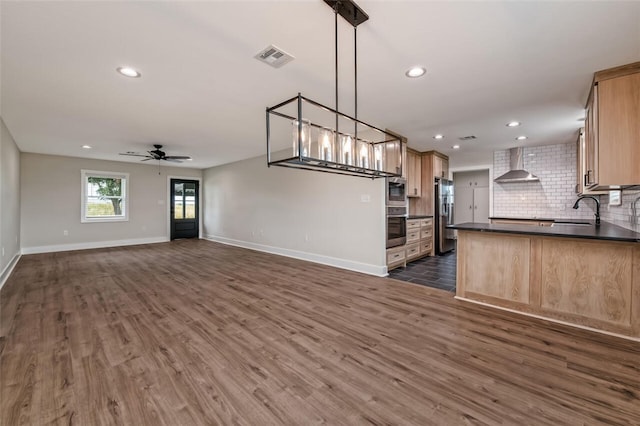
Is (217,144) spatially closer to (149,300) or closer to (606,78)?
(149,300)

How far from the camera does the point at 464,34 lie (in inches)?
80.0

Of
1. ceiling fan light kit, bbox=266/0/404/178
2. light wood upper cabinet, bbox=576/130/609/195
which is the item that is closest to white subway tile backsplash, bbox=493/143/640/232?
light wood upper cabinet, bbox=576/130/609/195

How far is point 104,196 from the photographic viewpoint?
299 inches

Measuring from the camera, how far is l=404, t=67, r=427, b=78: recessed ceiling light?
254cm

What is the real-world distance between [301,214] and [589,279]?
4.43 m

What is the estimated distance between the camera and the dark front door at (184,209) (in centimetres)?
887

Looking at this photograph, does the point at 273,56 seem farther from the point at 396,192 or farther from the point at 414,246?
the point at 414,246

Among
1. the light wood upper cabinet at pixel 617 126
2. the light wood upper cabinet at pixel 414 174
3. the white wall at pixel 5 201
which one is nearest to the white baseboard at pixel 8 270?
the white wall at pixel 5 201

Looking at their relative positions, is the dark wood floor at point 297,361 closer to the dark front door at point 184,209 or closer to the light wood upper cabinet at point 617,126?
the light wood upper cabinet at point 617,126

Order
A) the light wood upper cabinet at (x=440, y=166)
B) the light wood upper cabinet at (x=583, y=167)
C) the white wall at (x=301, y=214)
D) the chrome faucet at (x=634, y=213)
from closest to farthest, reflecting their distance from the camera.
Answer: the chrome faucet at (x=634, y=213) → the light wood upper cabinet at (x=583, y=167) → the white wall at (x=301, y=214) → the light wood upper cabinet at (x=440, y=166)

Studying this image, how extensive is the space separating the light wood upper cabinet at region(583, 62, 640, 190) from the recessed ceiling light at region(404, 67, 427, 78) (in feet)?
5.41

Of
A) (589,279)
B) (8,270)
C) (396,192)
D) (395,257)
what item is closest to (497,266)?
(589,279)

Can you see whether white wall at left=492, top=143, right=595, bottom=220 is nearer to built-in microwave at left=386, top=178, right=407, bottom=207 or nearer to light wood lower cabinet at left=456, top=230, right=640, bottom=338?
built-in microwave at left=386, top=178, right=407, bottom=207

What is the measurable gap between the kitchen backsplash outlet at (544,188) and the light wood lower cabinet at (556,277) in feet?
12.0
